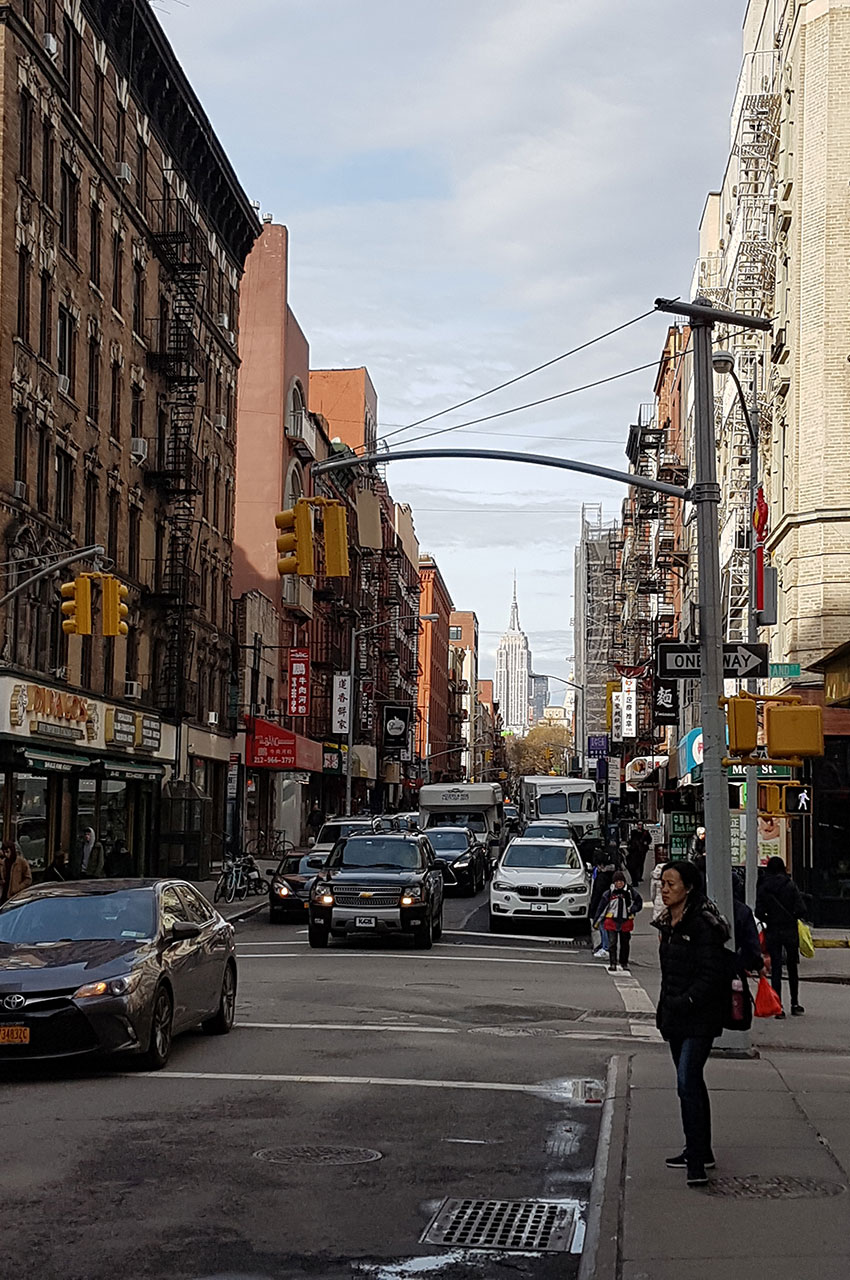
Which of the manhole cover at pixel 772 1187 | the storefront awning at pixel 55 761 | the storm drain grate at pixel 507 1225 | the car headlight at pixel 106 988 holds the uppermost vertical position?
the storefront awning at pixel 55 761

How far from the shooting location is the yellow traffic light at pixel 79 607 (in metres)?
26.1

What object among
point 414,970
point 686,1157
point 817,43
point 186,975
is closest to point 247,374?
point 817,43

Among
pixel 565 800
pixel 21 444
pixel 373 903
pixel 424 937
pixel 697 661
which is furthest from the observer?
pixel 565 800

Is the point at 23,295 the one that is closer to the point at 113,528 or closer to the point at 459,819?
the point at 113,528

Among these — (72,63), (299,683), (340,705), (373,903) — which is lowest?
(373,903)

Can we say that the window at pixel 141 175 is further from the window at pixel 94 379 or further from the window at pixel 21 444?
the window at pixel 21 444

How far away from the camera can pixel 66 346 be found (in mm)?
37125

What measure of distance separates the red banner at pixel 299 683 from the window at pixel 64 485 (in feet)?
89.4

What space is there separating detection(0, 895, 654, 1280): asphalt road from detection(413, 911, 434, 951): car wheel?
6299 millimetres

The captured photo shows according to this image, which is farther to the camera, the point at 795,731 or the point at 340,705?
the point at 340,705


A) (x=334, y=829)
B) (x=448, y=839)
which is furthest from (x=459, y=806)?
(x=334, y=829)

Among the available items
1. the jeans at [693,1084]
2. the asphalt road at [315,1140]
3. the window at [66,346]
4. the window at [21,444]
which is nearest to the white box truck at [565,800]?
the window at [66,346]

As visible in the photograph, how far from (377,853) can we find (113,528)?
16522 mm

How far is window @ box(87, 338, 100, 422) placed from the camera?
38909mm
